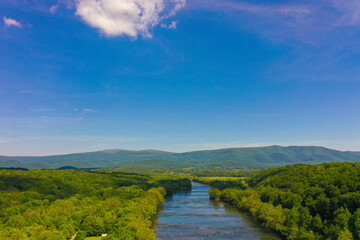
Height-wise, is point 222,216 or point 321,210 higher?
point 321,210

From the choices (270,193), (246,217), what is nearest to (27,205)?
(246,217)

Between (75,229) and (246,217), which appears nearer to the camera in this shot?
(75,229)

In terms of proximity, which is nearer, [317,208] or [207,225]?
[317,208]

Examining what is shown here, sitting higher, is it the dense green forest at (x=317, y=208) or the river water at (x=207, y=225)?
the dense green forest at (x=317, y=208)

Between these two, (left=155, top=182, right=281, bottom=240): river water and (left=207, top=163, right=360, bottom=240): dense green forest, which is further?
(left=155, top=182, right=281, bottom=240): river water

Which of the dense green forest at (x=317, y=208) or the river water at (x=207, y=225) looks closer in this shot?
the dense green forest at (x=317, y=208)

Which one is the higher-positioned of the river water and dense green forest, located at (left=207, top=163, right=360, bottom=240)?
dense green forest, located at (left=207, top=163, right=360, bottom=240)

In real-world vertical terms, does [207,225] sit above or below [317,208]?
below

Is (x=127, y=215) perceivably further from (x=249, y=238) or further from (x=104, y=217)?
(x=249, y=238)
